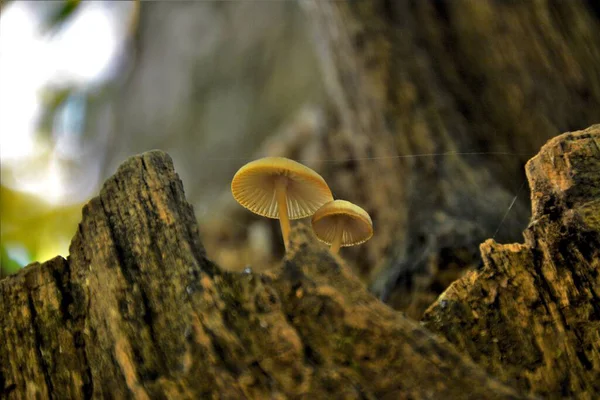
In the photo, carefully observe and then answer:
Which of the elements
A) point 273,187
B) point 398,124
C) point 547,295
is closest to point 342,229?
point 273,187

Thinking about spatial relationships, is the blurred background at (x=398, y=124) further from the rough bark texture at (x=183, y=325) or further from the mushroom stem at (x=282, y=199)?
the mushroom stem at (x=282, y=199)

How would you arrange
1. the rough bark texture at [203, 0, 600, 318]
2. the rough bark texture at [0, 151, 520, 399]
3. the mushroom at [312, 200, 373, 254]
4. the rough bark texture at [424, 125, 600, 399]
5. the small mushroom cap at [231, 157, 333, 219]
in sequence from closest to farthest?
the rough bark texture at [0, 151, 520, 399]
the rough bark texture at [424, 125, 600, 399]
the small mushroom cap at [231, 157, 333, 219]
the mushroom at [312, 200, 373, 254]
the rough bark texture at [203, 0, 600, 318]

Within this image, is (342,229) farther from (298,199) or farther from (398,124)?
(398,124)

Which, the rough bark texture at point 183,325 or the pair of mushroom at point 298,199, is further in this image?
the pair of mushroom at point 298,199

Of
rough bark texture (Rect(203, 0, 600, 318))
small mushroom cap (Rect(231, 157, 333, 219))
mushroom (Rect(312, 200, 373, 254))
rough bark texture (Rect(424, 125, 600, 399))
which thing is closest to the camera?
rough bark texture (Rect(424, 125, 600, 399))

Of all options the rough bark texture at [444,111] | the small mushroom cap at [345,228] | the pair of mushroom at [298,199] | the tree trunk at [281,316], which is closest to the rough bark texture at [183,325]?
the tree trunk at [281,316]

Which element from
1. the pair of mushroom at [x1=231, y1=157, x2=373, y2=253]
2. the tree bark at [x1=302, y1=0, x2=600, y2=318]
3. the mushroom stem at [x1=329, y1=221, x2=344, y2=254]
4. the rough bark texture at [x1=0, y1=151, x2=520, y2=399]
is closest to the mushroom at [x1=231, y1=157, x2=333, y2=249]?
the pair of mushroom at [x1=231, y1=157, x2=373, y2=253]

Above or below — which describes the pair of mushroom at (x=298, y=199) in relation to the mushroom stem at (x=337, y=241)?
above

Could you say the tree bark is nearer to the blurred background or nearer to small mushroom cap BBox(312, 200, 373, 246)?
the blurred background
